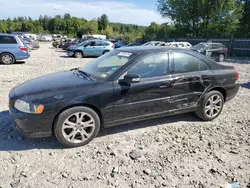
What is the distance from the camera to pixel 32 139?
358 centimetres

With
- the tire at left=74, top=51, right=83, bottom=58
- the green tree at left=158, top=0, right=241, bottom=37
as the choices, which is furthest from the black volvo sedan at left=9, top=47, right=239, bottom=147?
the green tree at left=158, top=0, right=241, bottom=37

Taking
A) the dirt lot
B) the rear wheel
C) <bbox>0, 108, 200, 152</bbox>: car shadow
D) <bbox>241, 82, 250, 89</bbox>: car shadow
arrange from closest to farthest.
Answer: the dirt lot
<bbox>0, 108, 200, 152</bbox>: car shadow
<bbox>241, 82, 250, 89</bbox>: car shadow
the rear wheel

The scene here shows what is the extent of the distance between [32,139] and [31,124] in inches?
23.8

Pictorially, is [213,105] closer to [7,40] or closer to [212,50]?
[7,40]

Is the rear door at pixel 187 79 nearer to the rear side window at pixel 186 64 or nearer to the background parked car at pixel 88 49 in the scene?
the rear side window at pixel 186 64

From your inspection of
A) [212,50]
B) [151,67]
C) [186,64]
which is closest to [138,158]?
[151,67]

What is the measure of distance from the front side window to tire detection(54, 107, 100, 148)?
0.99m

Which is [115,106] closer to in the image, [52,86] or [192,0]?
[52,86]

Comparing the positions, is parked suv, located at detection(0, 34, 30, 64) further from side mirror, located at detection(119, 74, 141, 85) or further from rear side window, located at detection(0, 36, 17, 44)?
side mirror, located at detection(119, 74, 141, 85)

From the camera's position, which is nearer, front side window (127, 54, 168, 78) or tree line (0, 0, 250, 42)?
front side window (127, 54, 168, 78)

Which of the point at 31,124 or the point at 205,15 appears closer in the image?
the point at 31,124

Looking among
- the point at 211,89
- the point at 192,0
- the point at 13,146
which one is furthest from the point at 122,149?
the point at 192,0

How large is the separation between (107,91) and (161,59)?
4.04ft

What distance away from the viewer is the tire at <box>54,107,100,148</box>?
3.22m
